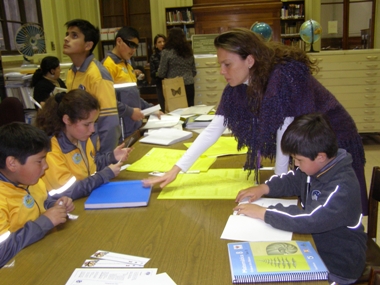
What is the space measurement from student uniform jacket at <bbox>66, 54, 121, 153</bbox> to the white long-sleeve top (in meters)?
0.85

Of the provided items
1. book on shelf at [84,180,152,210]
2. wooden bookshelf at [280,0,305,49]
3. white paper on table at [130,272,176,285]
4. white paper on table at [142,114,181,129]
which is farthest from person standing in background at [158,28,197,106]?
white paper on table at [130,272,176,285]

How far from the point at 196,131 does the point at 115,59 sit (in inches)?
34.1

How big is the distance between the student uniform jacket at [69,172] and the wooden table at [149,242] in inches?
3.6

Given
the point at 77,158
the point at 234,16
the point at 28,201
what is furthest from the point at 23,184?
the point at 234,16

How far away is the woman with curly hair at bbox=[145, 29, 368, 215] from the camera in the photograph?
1457 millimetres

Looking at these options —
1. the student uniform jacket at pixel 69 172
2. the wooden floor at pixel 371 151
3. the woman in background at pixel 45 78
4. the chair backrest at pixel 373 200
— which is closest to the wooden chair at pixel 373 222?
the chair backrest at pixel 373 200

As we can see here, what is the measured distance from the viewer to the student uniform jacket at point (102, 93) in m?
2.29

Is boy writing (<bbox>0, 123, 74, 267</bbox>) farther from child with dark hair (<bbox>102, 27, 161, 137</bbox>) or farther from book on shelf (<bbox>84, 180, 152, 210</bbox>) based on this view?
child with dark hair (<bbox>102, 27, 161, 137</bbox>)

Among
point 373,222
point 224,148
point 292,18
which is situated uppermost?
point 292,18

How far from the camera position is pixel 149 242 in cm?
109

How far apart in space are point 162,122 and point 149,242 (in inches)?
67.6

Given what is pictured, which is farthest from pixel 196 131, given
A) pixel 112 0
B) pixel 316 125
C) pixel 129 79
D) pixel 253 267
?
pixel 112 0

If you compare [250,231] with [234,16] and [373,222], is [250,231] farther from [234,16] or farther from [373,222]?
[234,16]

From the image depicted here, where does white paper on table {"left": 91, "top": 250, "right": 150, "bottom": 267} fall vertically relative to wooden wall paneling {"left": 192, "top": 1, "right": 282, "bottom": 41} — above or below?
below
